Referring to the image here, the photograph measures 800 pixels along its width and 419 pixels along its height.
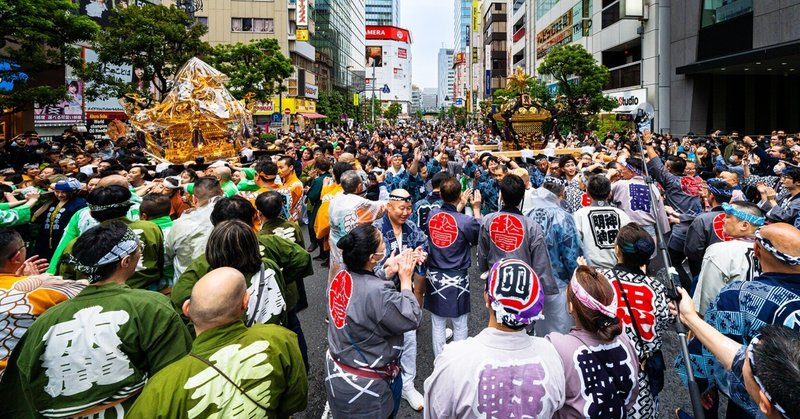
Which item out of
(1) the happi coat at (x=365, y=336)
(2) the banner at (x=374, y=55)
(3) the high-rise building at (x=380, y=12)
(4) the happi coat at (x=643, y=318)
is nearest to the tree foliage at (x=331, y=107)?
(1) the happi coat at (x=365, y=336)

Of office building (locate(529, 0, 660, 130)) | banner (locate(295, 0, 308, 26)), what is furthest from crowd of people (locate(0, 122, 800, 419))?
banner (locate(295, 0, 308, 26))

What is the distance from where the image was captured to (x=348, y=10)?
78.1 m

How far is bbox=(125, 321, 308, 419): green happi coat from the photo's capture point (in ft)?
5.82

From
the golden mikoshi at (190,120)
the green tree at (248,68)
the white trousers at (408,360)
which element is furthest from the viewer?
the green tree at (248,68)

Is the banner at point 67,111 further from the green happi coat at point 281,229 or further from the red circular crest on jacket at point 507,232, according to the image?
the red circular crest on jacket at point 507,232

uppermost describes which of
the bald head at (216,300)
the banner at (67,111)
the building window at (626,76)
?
the building window at (626,76)

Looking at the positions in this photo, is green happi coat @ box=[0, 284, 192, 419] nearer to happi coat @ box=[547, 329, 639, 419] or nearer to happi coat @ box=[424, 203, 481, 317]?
happi coat @ box=[547, 329, 639, 419]

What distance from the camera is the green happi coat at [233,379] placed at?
1.78m

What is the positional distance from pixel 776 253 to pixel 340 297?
2428 millimetres

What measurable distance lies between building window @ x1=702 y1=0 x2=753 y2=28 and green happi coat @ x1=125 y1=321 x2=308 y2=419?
24.5 metres

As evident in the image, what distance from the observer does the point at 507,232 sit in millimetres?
4059

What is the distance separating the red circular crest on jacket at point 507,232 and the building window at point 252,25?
43156 mm

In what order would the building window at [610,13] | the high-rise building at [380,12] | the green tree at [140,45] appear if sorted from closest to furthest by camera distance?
the green tree at [140,45] → the building window at [610,13] → the high-rise building at [380,12]

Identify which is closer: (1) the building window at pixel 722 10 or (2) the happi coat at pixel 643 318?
→ (2) the happi coat at pixel 643 318
